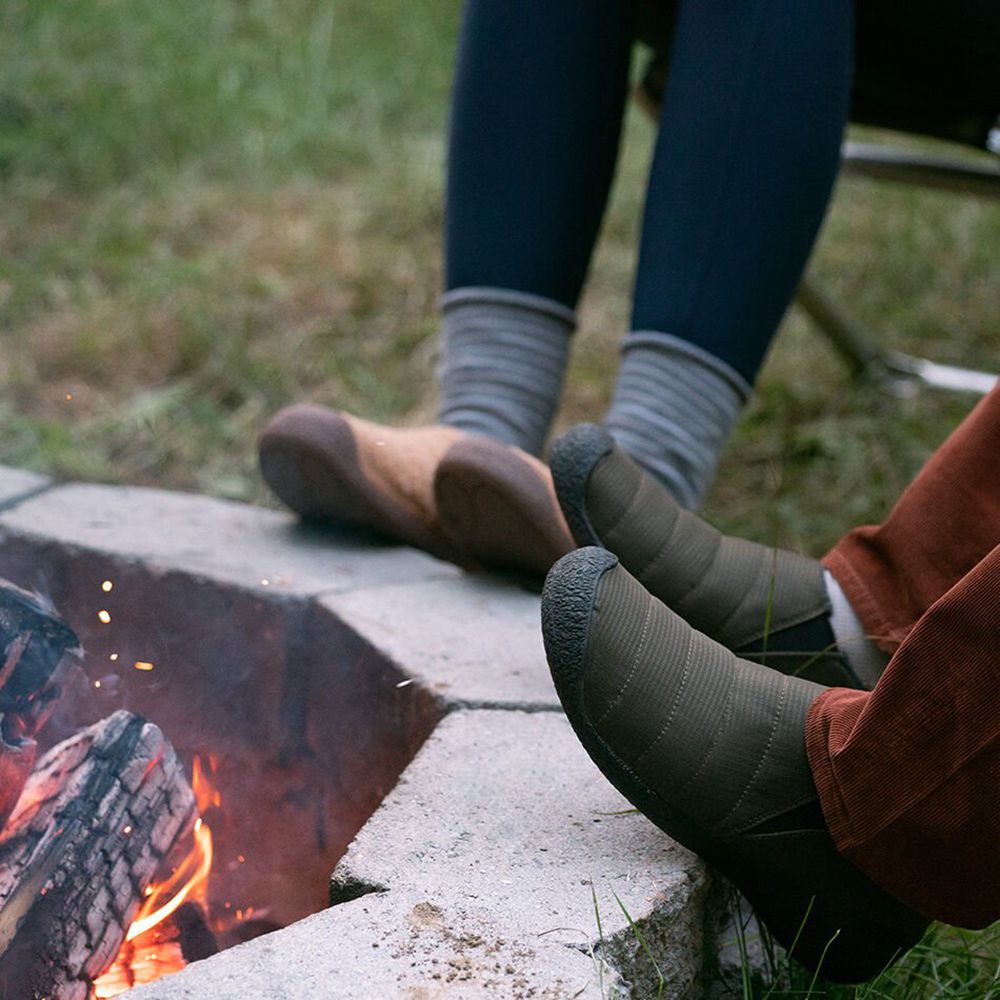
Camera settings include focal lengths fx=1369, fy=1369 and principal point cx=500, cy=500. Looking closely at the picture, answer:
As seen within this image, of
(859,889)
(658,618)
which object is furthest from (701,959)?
(658,618)

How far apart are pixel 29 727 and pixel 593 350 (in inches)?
70.2

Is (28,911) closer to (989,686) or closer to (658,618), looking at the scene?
(658,618)

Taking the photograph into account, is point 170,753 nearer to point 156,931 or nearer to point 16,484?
point 156,931

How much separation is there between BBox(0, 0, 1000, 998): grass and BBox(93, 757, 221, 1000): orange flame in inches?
28.9

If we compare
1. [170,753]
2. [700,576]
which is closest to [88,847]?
[170,753]

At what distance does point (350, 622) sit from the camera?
1226 mm

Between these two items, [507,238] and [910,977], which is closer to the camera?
[910,977]

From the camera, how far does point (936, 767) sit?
0.80 meters

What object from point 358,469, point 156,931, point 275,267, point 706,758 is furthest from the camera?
point 275,267

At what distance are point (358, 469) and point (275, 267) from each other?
1.60 m

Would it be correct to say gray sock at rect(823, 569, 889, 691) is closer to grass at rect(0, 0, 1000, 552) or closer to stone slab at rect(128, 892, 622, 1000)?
stone slab at rect(128, 892, 622, 1000)

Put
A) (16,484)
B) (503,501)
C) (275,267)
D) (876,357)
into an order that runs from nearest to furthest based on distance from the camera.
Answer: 1. (503,501)
2. (16,484)
3. (876,357)
4. (275,267)

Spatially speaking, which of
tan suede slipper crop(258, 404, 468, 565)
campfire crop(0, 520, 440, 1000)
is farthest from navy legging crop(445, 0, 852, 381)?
campfire crop(0, 520, 440, 1000)

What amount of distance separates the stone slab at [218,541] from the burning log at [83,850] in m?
0.32
